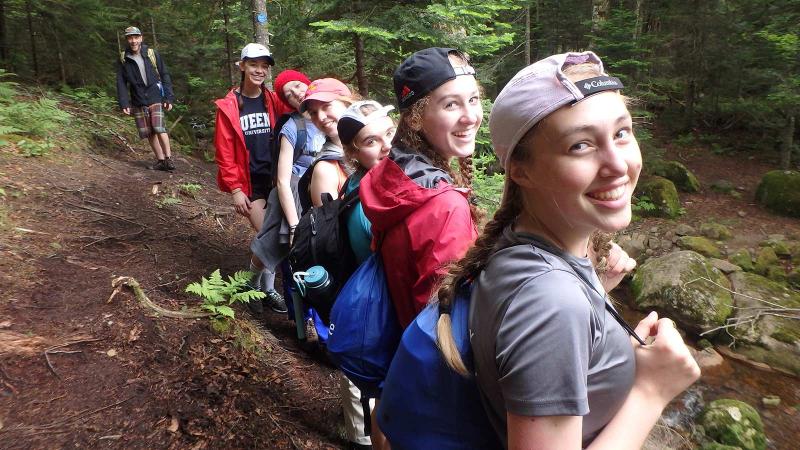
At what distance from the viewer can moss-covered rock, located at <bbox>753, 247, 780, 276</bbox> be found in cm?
1044

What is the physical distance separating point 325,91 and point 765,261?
11.4 m

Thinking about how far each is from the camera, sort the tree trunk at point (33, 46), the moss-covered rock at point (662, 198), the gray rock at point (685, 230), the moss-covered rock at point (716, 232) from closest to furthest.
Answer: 1. the tree trunk at point (33, 46)
2. the moss-covered rock at point (716, 232)
3. the gray rock at point (685, 230)
4. the moss-covered rock at point (662, 198)

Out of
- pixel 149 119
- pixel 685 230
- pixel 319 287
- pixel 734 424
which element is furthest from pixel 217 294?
pixel 685 230

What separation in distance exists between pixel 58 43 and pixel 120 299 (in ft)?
38.4

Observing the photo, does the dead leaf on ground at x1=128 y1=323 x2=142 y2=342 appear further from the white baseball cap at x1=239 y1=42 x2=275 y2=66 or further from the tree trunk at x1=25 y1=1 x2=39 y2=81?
the tree trunk at x1=25 y1=1 x2=39 y2=81

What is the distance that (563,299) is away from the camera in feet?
3.61

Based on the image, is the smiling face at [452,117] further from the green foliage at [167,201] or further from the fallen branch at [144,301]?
the green foliage at [167,201]

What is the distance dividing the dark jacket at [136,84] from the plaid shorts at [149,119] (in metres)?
0.11

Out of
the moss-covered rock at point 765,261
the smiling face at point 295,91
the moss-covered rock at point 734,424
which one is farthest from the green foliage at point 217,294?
the moss-covered rock at point 765,261

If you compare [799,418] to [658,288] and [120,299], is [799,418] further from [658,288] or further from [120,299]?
[120,299]

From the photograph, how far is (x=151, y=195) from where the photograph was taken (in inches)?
271

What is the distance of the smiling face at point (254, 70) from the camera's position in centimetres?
488

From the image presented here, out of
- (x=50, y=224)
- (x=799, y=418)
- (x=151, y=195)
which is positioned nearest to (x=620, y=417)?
(x=50, y=224)

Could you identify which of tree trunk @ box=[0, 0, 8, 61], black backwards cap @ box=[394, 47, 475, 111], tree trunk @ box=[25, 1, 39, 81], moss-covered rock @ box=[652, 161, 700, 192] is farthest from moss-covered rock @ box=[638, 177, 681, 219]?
tree trunk @ box=[0, 0, 8, 61]
